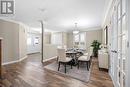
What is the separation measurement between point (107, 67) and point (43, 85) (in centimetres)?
249

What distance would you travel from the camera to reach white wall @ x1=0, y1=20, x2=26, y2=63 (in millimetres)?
5402

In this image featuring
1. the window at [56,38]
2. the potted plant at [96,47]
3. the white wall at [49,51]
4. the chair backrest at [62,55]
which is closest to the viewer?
the chair backrest at [62,55]

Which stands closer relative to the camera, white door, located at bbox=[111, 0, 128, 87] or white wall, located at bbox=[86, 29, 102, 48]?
white door, located at bbox=[111, 0, 128, 87]

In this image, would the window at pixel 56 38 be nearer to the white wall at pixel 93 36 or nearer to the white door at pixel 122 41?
the white wall at pixel 93 36

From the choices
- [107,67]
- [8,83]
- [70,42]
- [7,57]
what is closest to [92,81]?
[107,67]

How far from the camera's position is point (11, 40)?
19.1 feet

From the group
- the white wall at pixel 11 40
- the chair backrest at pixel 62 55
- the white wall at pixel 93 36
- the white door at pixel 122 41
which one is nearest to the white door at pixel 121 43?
the white door at pixel 122 41

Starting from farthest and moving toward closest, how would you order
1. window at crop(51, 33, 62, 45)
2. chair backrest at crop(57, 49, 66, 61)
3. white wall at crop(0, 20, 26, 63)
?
window at crop(51, 33, 62, 45) < white wall at crop(0, 20, 26, 63) < chair backrest at crop(57, 49, 66, 61)

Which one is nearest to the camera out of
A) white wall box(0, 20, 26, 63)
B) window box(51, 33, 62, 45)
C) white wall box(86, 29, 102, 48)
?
white wall box(0, 20, 26, 63)

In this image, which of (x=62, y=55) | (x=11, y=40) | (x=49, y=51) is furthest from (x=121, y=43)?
(x=11, y=40)

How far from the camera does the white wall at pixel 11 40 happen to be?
17.7 feet

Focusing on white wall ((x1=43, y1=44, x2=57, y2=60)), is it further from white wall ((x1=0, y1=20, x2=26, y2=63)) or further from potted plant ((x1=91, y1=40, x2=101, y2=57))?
potted plant ((x1=91, y1=40, x2=101, y2=57))

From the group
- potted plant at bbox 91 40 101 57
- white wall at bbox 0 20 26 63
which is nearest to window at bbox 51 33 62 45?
potted plant at bbox 91 40 101 57

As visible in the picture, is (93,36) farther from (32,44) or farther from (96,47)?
(32,44)
